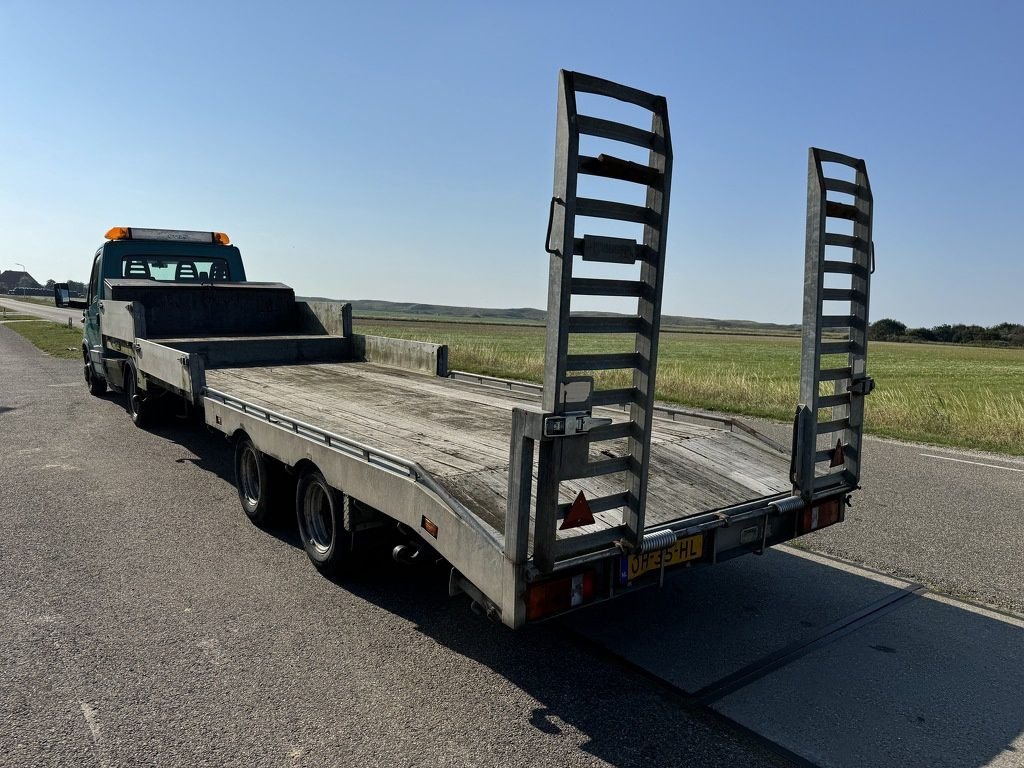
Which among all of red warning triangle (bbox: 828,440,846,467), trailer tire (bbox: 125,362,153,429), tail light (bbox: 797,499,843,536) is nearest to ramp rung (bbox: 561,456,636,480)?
tail light (bbox: 797,499,843,536)

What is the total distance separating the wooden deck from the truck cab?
4403 mm

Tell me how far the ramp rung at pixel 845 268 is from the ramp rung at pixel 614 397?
158 cm

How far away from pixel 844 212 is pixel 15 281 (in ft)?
633

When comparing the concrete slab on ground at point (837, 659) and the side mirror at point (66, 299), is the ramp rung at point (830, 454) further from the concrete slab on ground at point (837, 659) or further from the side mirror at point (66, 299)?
the side mirror at point (66, 299)

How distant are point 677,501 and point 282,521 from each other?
3269mm

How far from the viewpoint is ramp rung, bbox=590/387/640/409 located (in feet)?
9.54

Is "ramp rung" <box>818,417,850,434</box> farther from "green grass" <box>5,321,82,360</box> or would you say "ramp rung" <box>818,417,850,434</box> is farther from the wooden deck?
"green grass" <box>5,321,82,360</box>

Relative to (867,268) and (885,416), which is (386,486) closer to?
(867,268)

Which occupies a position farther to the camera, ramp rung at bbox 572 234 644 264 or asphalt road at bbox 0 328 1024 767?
asphalt road at bbox 0 328 1024 767

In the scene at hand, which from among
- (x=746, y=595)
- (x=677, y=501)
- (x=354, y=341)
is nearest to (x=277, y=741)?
(x=677, y=501)

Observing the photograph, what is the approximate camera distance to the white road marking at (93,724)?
2912mm

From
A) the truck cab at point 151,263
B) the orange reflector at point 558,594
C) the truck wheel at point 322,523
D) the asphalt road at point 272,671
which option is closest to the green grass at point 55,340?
the truck cab at point 151,263

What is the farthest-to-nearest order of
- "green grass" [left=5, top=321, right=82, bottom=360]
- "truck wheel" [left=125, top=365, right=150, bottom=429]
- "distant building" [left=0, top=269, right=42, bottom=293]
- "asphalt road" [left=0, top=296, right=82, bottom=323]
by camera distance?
"distant building" [left=0, top=269, right=42, bottom=293] < "asphalt road" [left=0, top=296, right=82, bottom=323] < "green grass" [left=5, top=321, right=82, bottom=360] < "truck wheel" [left=125, top=365, right=150, bottom=429]

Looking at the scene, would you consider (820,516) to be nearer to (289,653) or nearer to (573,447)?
(573,447)
